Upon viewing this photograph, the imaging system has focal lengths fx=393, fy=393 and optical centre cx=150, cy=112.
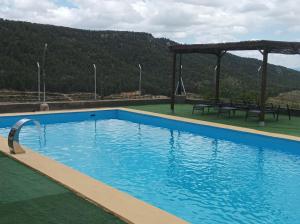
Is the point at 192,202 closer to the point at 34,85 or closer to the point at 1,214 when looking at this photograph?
the point at 1,214

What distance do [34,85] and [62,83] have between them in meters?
2.98

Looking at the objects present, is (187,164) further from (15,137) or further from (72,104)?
(72,104)

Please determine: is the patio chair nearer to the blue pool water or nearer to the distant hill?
the blue pool water

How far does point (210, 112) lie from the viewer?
621 inches

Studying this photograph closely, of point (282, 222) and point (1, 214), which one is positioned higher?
point (1, 214)

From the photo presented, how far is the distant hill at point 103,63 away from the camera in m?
28.7

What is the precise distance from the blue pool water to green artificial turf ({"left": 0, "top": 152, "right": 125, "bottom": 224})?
5.26 ft

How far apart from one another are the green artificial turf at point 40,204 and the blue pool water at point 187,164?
1602mm

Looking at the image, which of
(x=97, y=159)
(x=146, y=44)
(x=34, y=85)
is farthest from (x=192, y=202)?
(x=146, y=44)

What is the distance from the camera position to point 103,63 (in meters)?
37.2

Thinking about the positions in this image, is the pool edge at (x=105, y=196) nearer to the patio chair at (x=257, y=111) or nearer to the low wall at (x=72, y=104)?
the low wall at (x=72, y=104)

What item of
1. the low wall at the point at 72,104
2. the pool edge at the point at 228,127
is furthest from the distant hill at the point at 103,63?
the pool edge at the point at 228,127

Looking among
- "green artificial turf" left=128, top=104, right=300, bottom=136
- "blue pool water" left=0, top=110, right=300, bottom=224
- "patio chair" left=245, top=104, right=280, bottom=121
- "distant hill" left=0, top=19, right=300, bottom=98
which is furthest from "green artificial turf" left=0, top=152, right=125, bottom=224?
"distant hill" left=0, top=19, right=300, bottom=98

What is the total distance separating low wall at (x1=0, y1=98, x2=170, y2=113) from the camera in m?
14.6
